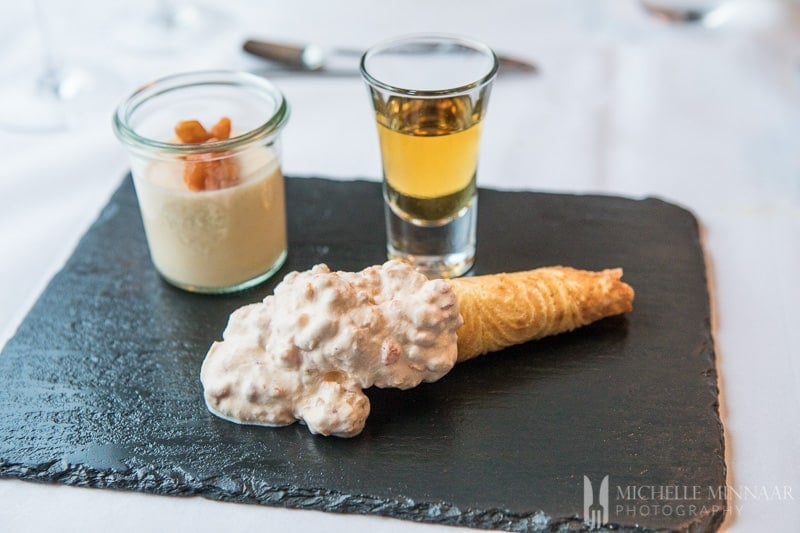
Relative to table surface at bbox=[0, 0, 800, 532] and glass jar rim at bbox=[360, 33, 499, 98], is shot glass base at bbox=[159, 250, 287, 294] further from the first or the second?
glass jar rim at bbox=[360, 33, 499, 98]

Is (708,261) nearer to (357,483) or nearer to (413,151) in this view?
(413,151)

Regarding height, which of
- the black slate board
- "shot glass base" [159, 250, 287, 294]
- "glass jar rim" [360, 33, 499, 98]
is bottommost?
"shot glass base" [159, 250, 287, 294]

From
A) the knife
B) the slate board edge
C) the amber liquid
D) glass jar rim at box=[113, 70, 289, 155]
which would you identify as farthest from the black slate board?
the knife

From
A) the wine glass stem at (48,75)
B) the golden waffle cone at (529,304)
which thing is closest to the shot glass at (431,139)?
the golden waffle cone at (529,304)

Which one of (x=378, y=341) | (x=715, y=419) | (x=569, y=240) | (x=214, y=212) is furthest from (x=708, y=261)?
(x=214, y=212)

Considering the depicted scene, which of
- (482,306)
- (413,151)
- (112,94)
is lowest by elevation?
(112,94)
